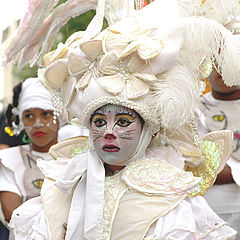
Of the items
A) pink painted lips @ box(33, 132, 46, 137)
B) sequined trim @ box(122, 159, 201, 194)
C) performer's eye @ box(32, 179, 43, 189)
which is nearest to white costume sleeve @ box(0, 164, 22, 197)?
performer's eye @ box(32, 179, 43, 189)

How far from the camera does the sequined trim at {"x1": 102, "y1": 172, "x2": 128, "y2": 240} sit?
318 cm

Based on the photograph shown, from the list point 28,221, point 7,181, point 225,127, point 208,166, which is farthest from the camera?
point 7,181

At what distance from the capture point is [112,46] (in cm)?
323

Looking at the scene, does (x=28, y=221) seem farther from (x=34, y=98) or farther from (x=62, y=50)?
(x=34, y=98)

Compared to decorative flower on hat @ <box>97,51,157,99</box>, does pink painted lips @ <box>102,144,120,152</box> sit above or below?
below

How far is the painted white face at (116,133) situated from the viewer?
10.6 ft

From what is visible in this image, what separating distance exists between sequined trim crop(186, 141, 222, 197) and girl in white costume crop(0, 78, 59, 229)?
1.57m

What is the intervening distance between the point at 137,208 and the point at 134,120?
0.49m

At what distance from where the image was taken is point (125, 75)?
324cm

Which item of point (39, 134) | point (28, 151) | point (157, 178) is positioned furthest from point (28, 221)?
point (28, 151)

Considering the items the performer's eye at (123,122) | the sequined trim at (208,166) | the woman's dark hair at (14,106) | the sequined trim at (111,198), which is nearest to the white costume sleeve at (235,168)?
the sequined trim at (208,166)

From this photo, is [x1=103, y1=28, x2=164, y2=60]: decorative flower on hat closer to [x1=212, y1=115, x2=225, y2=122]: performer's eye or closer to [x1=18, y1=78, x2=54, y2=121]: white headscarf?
[x1=212, y1=115, x2=225, y2=122]: performer's eye

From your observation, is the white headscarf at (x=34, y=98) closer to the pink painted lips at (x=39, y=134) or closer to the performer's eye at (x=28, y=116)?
the performer's eye at (x=28, y=116)

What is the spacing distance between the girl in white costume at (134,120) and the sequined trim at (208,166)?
0.96ft
